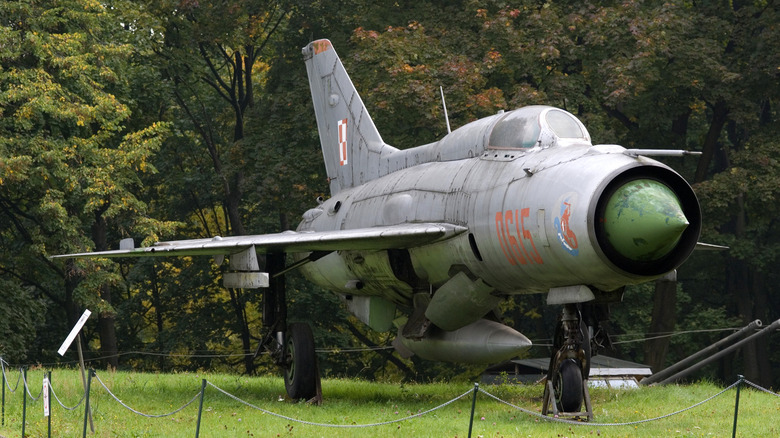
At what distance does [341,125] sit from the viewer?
19.7 m

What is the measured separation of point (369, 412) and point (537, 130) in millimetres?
4734

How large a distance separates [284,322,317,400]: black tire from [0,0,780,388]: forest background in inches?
398

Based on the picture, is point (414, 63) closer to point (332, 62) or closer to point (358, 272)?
point (332, 62)

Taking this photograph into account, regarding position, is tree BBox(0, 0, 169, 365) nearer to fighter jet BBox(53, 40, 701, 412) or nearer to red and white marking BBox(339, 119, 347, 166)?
red and white marking BBox(339, 119, 347, 166)

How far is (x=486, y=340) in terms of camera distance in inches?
565

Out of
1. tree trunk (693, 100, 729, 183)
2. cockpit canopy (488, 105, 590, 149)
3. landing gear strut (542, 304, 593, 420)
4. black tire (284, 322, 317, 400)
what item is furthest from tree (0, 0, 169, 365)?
landing gear strut (542, 304, 593, 420)

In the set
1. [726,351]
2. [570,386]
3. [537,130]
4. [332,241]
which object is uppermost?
[537,130]

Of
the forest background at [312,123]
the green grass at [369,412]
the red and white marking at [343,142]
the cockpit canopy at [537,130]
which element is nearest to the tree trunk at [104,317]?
the forest background at [312,123]

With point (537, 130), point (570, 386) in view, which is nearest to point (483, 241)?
point (537, 130)

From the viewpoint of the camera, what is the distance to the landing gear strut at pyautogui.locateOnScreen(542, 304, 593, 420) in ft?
41.0

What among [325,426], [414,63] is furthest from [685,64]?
[325,426]

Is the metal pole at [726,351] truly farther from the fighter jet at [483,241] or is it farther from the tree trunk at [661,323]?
the tree trunk at [661,323]

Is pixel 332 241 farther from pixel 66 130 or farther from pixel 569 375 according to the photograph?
pixel 66 130

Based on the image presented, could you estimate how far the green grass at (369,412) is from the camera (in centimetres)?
1247
